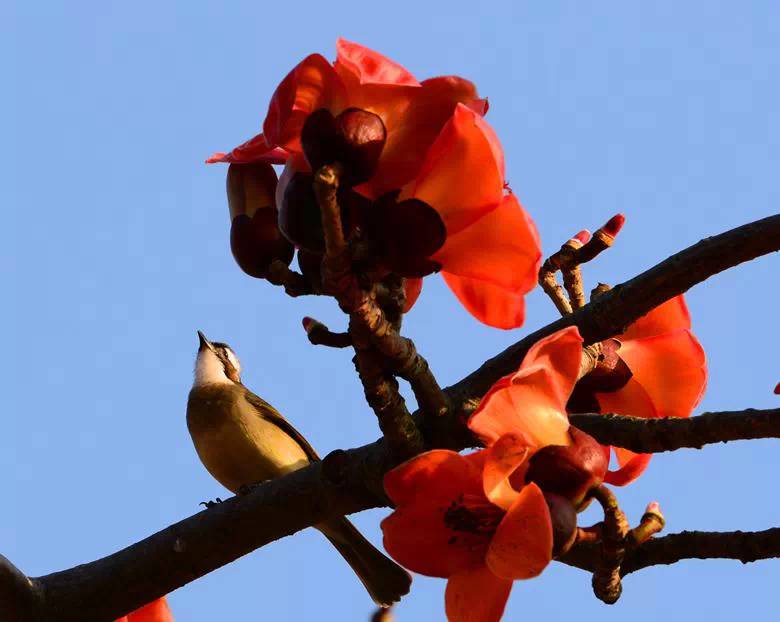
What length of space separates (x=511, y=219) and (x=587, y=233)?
2.73ft

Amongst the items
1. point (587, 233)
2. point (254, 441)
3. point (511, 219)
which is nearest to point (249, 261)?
point (511, 219)

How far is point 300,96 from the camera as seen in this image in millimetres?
1636

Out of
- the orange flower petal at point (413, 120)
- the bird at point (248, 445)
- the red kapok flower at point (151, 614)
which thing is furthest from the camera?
the bird at point (248, 445)

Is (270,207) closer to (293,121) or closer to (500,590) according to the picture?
(293,121)

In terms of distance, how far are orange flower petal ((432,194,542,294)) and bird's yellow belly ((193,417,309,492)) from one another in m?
4.03

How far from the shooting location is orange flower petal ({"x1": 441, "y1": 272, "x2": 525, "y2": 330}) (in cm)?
178

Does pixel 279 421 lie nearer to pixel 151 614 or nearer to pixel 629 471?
pixel 151 614

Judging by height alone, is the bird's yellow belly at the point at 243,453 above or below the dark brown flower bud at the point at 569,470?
above

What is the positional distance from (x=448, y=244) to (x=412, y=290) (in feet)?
0.78

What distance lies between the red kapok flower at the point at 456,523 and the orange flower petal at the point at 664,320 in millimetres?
789

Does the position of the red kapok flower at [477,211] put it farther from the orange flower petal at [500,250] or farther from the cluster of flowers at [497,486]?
the cluster of flowers at [497,486]

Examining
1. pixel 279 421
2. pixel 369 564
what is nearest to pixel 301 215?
pixel 369 564

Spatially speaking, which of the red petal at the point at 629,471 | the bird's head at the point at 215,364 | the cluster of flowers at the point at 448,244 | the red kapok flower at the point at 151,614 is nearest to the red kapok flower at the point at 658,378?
the red petal at the point at 629,471

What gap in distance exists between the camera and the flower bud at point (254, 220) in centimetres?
182
